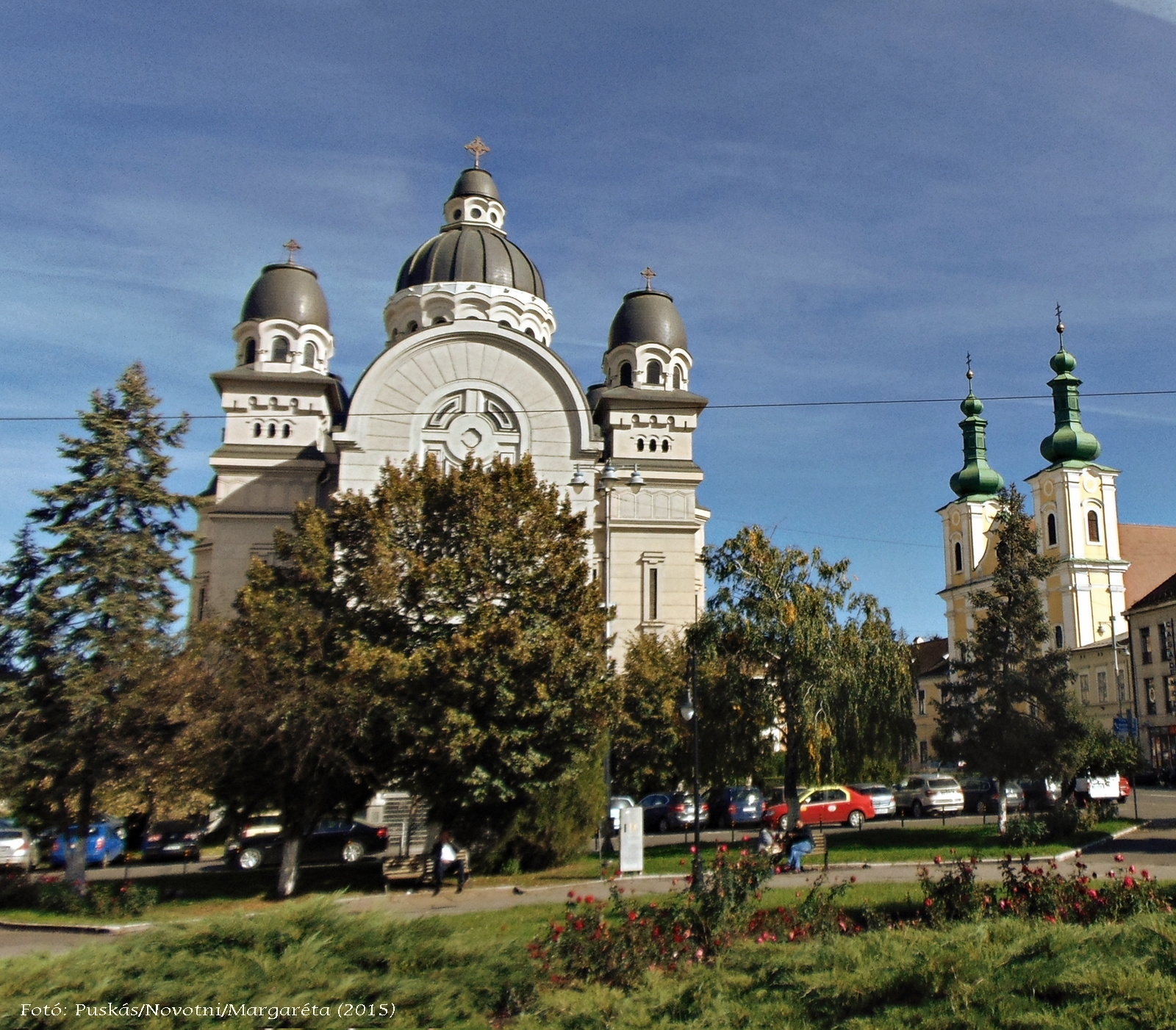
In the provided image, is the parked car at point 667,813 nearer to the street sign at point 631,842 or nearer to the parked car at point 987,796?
the parked car at point 987,796

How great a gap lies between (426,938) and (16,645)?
1489 cm

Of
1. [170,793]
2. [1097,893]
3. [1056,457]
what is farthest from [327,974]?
[1056,457]

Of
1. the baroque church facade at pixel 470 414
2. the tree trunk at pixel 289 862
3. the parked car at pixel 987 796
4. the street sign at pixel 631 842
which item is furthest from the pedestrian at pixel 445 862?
the parked car at pixel 987 796

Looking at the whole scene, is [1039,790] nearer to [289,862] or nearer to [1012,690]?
[1012,690]

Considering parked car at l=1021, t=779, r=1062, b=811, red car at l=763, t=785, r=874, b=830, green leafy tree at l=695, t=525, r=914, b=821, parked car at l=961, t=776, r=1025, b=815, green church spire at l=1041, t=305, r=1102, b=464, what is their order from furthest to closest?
1. green church spire at l=1041, t=305, r=1102, b=464
2. parked car at l=961, t=776, r=1025, b=815
3. red car at l=763, t=785, r=874, b=830
4. parked car at l=1021, t=779, r=1062, b=811
5. green leafy tree at l=695, t=525, r=914, b=821

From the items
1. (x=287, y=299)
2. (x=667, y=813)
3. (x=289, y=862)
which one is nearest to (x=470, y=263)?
(x=287, y=299)

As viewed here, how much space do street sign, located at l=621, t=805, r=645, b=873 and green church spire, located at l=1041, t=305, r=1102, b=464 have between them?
6081cm

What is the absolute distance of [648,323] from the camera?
50.7m

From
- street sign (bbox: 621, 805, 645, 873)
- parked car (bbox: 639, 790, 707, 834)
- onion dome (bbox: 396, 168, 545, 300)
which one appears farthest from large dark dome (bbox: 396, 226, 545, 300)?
street sign (bbox: 621, 805, 645, 873)

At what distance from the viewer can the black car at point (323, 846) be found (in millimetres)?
27422

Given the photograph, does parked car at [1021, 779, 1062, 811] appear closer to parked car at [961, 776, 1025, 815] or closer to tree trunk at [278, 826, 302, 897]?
parked car at [961, 776, 1025, 815]

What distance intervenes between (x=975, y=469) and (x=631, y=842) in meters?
70.7

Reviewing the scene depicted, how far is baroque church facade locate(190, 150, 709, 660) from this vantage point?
4147cm

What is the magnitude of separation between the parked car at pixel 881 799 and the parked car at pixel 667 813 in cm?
574
